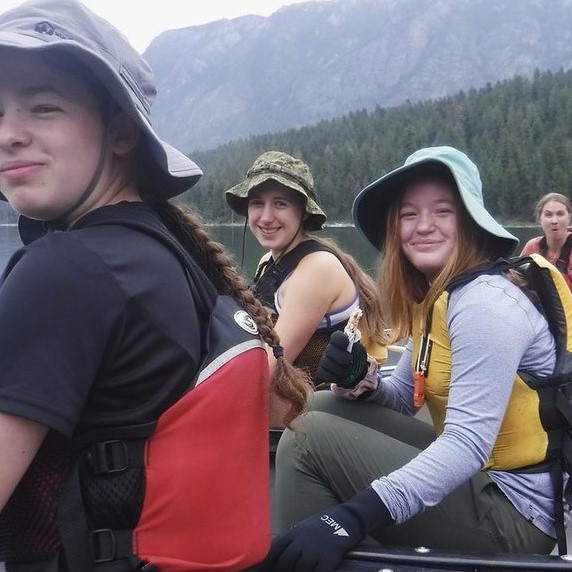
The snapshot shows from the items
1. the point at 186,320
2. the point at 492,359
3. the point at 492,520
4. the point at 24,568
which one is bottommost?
the point at 492,520

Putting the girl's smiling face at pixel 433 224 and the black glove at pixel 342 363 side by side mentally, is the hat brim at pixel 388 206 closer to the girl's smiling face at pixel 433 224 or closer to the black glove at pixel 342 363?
the girl's smiling face at pixel 433 224

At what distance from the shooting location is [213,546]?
1.17 metres

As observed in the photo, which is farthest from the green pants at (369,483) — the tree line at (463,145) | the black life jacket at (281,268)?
the tree line at (463,145)

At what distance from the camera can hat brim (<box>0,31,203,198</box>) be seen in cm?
108

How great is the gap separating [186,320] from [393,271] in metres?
1.21

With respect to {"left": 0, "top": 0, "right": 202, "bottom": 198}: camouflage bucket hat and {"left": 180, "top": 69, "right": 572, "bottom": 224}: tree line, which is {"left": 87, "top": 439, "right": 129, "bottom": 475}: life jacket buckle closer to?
{"left": 0, "top": 0, "right": 202, "bottom": 198}: camouflage bucket hat

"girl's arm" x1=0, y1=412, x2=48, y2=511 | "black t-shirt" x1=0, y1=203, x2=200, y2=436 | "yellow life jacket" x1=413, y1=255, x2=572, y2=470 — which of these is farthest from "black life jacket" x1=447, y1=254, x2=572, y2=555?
"girl's arm" x1=0, y1=412, x2=48, y2=511

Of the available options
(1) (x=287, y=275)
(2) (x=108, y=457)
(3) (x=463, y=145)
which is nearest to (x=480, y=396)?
(2) (x=108, y=457)

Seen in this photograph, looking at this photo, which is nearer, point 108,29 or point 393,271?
point 108,29

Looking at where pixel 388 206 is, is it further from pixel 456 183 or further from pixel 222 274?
pixel 222 274

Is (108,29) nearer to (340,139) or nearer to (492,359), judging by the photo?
(492,359)

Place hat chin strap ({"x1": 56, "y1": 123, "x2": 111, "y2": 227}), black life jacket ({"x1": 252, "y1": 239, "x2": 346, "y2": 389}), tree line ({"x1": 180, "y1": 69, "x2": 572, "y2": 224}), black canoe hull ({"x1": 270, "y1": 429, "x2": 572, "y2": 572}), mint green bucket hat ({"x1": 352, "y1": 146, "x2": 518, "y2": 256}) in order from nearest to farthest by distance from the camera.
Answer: hat chin strap ({"x1": 56, "y1": 123, "x2": 111, "y2": 227}), black canoe hull ({"x1": 270, "y1": 429, "x2": 572, "y2": 572}), mint green bucket hat ({"x1": 352, "y1": 146, "x2": 518, "y2": 256}), black life jacket ({"x1": 252, "y1": 239, "x2": 346, "y2": 389}), tree line ({"x1": 180, "y1": 69, "x2": 572, "y2": 224})

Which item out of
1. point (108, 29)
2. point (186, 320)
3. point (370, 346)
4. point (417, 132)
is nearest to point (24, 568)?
point (186, 320)

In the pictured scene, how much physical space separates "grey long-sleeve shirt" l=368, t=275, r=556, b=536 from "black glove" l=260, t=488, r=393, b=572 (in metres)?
0.06
